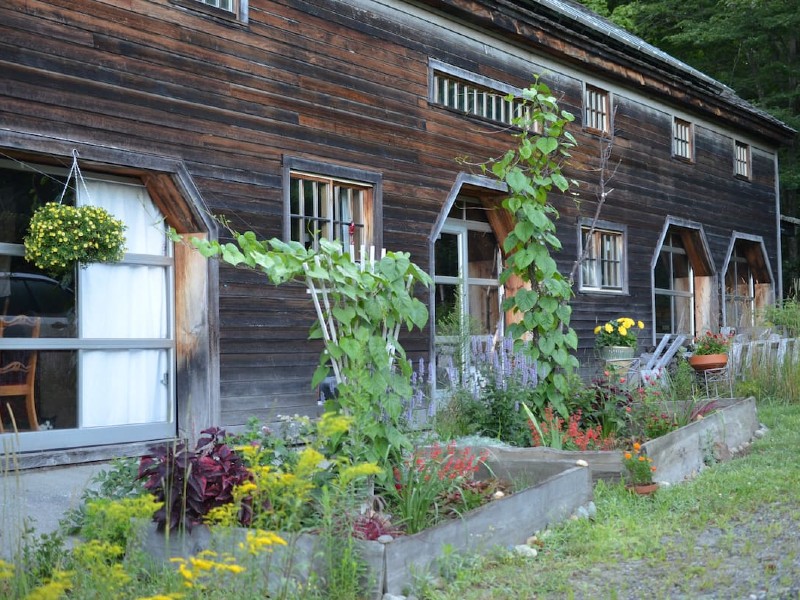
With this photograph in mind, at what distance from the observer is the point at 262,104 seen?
8.38 metres

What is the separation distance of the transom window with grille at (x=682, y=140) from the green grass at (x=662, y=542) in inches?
405

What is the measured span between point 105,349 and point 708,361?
698cm

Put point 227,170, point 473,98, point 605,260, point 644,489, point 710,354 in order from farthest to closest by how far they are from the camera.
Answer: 1. point 605,260
2. point 473,98
3. point 710,354
4. point 227,170
5. point 644,489

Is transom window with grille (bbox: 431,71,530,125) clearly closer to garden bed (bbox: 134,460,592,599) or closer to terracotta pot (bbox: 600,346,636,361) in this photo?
terracotta pot (bbox: 600,346,636,361)

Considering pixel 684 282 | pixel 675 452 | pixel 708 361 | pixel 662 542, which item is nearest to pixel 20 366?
pixel 662 542

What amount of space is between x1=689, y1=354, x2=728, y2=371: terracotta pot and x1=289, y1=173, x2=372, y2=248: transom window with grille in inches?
171

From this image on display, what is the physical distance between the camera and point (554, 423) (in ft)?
22.4

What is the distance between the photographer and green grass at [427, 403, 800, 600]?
4066 millimetres

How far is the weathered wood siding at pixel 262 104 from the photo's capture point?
22.4 ft

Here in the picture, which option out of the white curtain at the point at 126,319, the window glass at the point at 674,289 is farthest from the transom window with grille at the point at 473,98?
the window glass at the point at 674,289

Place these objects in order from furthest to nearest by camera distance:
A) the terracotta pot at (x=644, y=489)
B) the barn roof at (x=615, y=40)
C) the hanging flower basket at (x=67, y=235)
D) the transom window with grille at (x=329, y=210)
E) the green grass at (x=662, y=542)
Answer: the barn roof at (x=615, y=40)
the transom window with grille at (x=329, y=210)
the hanging flower basket at (x=67, y=235)
the terracotta pot at (x=644, y=489)
the green grass at (x=662, y=542)

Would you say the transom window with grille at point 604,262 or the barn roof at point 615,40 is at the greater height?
the barn roof at point 615,40

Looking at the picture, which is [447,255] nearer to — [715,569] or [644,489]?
[644,489]

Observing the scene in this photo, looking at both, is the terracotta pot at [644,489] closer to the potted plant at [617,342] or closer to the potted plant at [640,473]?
the potted plant at [640,473]
